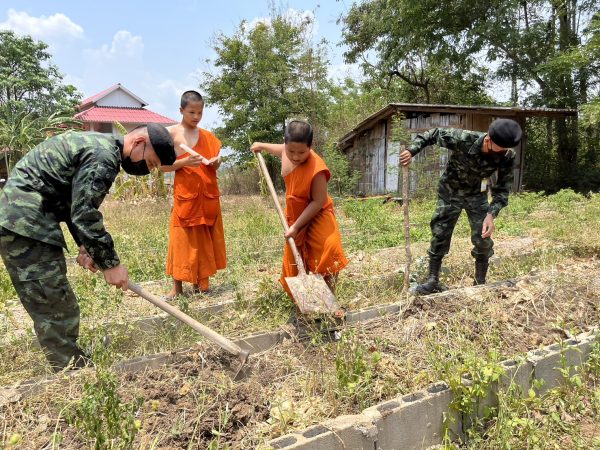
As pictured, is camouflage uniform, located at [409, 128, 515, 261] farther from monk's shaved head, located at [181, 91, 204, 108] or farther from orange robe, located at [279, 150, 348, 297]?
monk's shaved head, located at [181, 91, 204, 108]

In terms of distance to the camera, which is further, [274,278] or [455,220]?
[274,278]

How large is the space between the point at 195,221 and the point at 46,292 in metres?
1.71

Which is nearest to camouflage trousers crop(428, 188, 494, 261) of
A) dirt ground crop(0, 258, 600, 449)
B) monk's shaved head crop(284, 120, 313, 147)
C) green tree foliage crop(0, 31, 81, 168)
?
dirt ground crop(0, 258, 600, 449)

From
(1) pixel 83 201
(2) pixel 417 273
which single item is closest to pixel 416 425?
(1) pixel 83 201

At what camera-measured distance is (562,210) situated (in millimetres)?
9164

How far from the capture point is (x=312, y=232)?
3512 millimetres

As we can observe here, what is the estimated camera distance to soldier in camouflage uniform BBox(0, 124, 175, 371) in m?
2.33

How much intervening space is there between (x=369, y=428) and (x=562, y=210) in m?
8.79

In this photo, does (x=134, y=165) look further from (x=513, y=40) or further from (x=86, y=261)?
(x=513, y=40)

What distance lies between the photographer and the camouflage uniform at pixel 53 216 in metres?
2.32

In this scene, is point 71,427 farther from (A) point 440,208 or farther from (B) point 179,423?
(A) point 440,208

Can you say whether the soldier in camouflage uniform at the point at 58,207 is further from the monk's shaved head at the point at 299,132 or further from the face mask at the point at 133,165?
the monk's shaved head at the point at 299,132

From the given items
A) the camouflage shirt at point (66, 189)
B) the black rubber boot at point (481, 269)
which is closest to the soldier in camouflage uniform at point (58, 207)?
the camouflage shirt at point (66, 189)

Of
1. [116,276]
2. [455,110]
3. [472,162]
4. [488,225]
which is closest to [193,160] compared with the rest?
[116,276]
